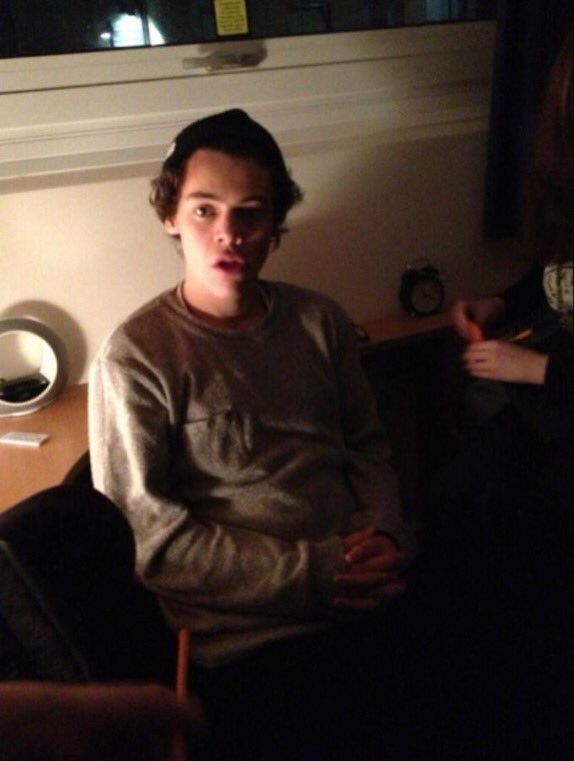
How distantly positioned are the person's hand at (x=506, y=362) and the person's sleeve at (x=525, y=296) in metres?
0.22

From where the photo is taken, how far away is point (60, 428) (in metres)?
1.23

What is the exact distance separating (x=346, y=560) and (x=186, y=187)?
672mm

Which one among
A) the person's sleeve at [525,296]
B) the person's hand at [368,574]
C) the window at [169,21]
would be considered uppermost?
the window at [169,21]

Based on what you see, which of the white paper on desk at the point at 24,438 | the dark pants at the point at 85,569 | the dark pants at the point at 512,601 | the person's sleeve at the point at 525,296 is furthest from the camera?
the person's sleeve at the point at 525,296

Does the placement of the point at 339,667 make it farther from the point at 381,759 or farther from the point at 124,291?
the point at 124,291

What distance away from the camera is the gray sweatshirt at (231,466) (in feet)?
3.12

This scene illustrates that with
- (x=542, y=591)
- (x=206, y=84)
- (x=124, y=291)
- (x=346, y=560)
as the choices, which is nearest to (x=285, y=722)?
(x=346, y=560)

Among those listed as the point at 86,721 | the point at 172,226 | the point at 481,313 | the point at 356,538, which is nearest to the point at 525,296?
the point at 481,313

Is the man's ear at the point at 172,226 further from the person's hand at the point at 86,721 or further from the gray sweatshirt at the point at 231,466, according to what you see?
the person's hand at the point at 86,721

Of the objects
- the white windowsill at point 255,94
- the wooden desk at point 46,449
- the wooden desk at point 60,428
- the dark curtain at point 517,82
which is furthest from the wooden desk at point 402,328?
the wooden desk at point 46,449

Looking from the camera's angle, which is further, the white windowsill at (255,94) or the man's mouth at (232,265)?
the white windowsill at (255,94)

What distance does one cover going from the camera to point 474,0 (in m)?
1.52

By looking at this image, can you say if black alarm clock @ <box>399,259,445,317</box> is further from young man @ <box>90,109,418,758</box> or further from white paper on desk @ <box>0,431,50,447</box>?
white paper on desk @ <box>0,431,50,447</box>

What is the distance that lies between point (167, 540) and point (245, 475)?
0.54 feet
